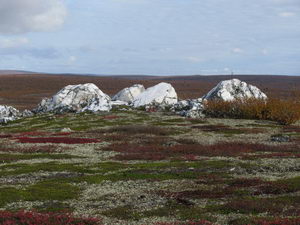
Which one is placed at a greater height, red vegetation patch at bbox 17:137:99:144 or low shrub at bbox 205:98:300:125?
low shrub at bbox 205:98:300:125

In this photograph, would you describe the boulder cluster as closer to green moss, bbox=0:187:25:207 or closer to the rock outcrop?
the rock outcrop

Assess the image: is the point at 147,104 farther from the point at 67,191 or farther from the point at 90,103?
the point at 67,191

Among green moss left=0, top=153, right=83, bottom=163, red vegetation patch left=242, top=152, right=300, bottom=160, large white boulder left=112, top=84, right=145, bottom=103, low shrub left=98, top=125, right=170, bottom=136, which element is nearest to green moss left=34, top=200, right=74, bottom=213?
green moss left=0, top=153, right=83, bottom=163

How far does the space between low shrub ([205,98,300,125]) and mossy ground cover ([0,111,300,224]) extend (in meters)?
13.6

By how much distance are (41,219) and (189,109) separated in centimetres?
7250

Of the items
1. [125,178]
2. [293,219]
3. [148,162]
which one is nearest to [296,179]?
[293,219]

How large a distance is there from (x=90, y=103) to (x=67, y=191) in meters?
74.2

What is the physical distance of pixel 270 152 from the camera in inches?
1724

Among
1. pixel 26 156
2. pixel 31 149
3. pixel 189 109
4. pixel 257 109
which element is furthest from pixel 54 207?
pixel 189 109

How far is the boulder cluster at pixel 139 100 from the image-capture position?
94.3 m

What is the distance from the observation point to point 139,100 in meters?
103

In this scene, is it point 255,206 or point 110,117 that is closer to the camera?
point 255,206

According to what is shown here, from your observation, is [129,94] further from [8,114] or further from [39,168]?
[39,168]

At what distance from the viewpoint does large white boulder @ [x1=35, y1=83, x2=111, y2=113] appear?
99.0 m
